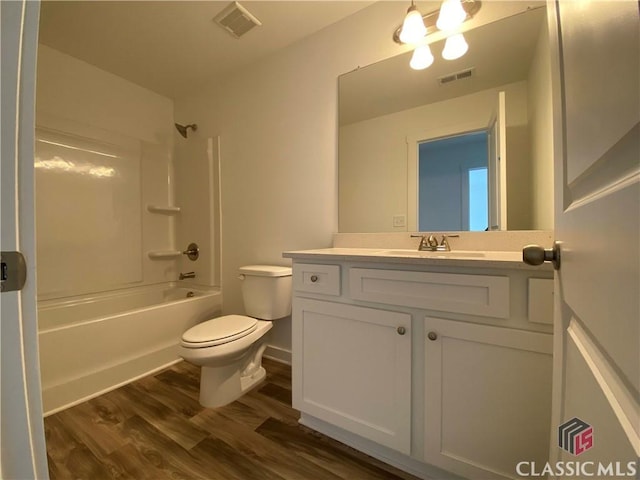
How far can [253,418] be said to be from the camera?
1.32 m

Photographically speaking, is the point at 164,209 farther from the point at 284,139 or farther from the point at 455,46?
the point at 455,46

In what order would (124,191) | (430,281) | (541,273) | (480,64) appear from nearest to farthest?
(541,273), (430,281), (480,64), (124,191)

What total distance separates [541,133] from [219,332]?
184 cm

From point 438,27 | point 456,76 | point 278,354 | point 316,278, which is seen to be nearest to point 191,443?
point 278,354

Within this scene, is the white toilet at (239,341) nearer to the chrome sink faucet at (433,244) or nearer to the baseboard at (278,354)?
the baseboard at (278,354)

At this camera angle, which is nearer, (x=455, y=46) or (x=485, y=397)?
(x=485, y=397)

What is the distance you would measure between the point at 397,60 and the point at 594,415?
5.67ft

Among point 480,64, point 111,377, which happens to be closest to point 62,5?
point 111,377

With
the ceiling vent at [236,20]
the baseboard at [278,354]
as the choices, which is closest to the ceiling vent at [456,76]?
the ceiling vent at [236,20]

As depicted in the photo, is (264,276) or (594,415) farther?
(264,276)

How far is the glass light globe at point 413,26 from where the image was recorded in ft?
4.25

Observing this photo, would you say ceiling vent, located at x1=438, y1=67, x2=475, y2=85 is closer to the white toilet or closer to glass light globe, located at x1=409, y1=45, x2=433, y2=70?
glass light globe, located at x1=409, y1=45, x2=433, y2=70

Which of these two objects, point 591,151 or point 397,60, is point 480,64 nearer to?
point 397,60

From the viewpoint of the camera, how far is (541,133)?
1.11 meters
